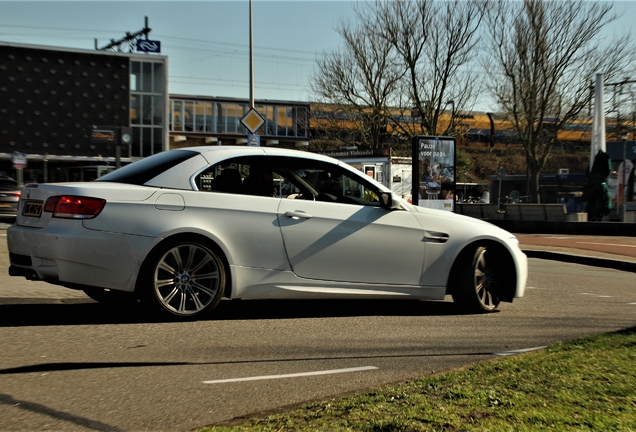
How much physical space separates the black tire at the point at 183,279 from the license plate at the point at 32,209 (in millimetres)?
1027

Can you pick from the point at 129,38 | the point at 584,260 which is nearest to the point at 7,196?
the point at 584,260

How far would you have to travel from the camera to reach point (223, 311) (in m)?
7.18

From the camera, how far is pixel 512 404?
3770mm

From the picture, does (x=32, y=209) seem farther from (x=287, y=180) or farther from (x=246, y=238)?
(x=287, y=180)

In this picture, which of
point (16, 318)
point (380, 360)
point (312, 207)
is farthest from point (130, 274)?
point (380, 360)

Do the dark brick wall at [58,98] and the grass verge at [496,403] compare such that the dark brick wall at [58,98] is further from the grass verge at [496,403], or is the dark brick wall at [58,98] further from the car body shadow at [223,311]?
the grass verge at [496,403]

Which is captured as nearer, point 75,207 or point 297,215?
point 75,207

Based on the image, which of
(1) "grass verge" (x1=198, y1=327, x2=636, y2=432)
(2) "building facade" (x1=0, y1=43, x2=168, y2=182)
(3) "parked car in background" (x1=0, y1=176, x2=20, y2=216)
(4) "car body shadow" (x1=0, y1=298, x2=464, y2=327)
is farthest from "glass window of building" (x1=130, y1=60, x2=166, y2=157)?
(1) "grass verge" (x1=198, y1=327, x2=636, y2=432)

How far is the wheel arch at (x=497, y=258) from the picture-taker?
7449 millimetres

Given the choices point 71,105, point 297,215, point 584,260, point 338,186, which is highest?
point 71,105

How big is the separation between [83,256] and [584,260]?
38.9 feet

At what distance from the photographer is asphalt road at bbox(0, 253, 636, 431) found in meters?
3.98

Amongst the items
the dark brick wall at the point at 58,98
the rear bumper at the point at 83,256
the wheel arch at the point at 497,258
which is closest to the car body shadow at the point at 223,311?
the wheel arch at the point at 497,258

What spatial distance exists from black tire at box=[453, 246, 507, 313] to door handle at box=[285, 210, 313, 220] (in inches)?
70.9
